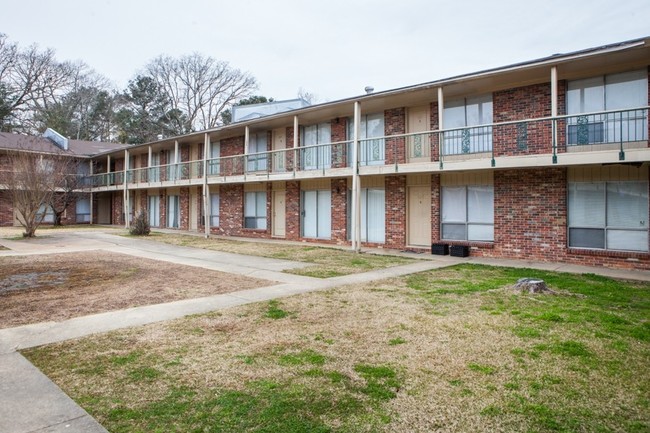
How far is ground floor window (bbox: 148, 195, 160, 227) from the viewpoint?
28.4 m

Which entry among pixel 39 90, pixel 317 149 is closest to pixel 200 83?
pixel 39 90

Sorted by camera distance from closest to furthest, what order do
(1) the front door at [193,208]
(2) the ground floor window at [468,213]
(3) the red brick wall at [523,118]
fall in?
(3) the red brick wall at [523,118] → (2) the ground floor window at [468,213] → (1) the front door at [193,208]

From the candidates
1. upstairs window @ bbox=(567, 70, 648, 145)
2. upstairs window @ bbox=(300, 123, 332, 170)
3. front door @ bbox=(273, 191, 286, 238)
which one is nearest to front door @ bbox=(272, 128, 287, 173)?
upstairs window @ bbox=(300, 123, 332, 170)

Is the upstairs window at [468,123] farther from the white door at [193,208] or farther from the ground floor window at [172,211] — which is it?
the ground floor window at [172,211]

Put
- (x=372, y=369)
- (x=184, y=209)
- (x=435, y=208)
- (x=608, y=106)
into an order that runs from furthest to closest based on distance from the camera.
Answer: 1. (x=184, y=209)
2. (x=435, y=208)
3. (x=608, y=106)
4. (x=372, y=369)

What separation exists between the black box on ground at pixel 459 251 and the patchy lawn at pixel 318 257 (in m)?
1.74

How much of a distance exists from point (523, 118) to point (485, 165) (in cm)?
222

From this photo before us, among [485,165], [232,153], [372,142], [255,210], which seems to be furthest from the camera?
[232,153]

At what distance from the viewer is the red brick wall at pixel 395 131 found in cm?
1523

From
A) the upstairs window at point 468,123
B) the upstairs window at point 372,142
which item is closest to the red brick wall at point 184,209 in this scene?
the upstairs window at point 372,142

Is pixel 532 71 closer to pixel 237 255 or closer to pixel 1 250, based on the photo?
pixel 237 255

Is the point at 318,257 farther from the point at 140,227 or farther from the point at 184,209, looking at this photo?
the point at 184,209

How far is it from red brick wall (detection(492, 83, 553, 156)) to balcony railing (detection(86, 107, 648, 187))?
3cm

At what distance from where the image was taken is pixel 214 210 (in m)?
23.6
